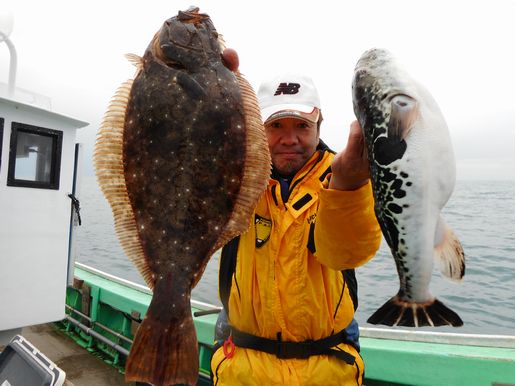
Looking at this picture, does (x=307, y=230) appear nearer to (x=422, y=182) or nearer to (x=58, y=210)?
(x=422, y=182)

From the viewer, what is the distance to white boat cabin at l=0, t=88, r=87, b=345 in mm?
5984

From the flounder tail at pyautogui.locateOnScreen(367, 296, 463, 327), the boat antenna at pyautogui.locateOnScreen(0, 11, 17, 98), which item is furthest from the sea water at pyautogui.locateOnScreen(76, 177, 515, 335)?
the flounder tail at pyautogui.locateOnScreen(367, 296, 463, 327)

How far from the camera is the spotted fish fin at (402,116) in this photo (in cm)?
152

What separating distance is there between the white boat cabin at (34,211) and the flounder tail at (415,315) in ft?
20.0

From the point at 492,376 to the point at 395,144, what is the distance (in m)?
3.05

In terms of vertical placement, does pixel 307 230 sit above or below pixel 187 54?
below

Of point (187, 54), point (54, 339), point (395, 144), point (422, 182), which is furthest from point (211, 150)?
point (54, 339)

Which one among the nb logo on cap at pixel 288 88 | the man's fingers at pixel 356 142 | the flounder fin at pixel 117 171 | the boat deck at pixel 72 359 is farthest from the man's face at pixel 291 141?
the boat deck at pixel 72 359

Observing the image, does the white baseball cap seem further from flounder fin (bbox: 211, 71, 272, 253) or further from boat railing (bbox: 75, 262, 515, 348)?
boat railing (bbox: 75, 262, 515, 348)

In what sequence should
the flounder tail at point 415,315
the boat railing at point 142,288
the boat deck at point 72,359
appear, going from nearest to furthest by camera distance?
the flounder tail at point 415,315 < the boat railing at point 142,288 < the boat deck at point 72,359

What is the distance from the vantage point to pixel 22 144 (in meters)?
6.16

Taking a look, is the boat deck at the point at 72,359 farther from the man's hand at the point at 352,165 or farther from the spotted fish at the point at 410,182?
the spotted fish at the point at 410,182

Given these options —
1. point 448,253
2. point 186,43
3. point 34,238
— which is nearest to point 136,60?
point 186,43

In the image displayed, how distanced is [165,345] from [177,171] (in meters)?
0.76
